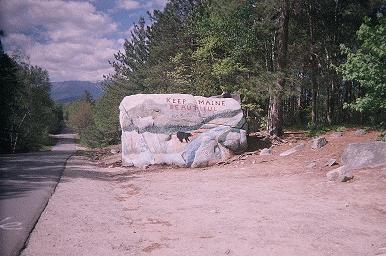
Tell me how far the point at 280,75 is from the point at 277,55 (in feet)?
6.69

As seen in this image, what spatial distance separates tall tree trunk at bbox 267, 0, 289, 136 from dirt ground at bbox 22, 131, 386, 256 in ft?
16.3

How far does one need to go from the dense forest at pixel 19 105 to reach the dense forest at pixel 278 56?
39.2 feet

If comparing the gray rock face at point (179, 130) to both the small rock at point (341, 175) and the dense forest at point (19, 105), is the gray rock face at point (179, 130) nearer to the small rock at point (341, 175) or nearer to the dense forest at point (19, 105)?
the small rock at point (341, 175)

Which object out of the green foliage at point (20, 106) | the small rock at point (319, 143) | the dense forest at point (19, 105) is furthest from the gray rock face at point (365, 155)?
the green foliage at point (20, 106)

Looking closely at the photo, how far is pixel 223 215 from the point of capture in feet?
27.3

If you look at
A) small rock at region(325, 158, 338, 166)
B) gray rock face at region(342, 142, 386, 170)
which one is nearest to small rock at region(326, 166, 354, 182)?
gray rock face at region(342, 142, 386, 170)

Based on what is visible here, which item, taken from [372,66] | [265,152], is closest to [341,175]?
[372,66]

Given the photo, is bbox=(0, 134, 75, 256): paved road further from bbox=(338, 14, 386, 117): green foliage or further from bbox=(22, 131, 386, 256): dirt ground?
bbox=(338, 14, 386, 117): green foliage

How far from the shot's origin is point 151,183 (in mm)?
13398

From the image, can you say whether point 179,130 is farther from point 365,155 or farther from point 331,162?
point 365,155

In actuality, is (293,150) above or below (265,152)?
above

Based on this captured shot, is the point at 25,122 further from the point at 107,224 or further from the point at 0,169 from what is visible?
the point at 107,224

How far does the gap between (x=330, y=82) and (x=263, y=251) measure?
20984 millimetres

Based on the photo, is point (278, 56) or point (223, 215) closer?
point (223, 215)
